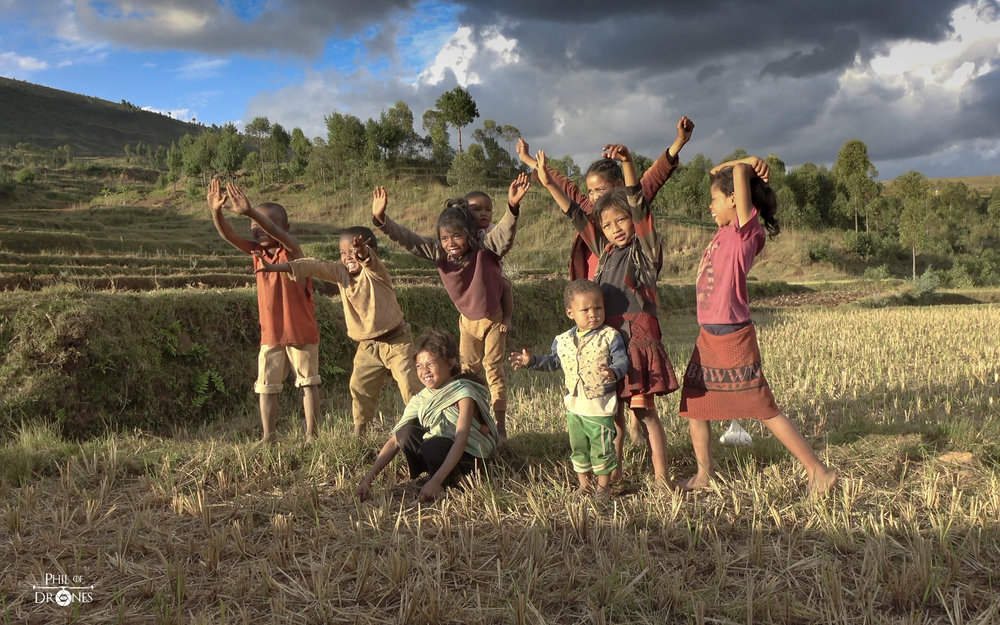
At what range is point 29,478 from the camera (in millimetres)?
4117

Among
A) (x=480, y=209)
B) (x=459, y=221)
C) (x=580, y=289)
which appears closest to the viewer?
→ (x=580, y=289)

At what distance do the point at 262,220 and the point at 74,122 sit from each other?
147m

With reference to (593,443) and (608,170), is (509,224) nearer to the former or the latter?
(608,170)

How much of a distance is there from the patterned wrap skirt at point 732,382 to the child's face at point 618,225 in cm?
74

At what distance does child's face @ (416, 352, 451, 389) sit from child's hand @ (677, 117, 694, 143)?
6.50 feet

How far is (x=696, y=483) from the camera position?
12.2ft

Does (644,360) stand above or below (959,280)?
above

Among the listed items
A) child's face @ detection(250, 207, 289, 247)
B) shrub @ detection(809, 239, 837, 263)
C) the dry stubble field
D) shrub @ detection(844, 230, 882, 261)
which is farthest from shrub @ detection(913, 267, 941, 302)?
child's face @ detection(250, 207, 289, 247)

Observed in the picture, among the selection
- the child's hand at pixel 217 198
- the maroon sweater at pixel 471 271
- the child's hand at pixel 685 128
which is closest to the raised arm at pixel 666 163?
the child's hand at pixel 685 128

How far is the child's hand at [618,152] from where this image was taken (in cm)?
379

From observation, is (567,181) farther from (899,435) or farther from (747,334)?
(899,435)

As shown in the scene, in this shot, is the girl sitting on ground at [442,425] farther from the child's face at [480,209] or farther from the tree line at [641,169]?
the tree line at [641,169]

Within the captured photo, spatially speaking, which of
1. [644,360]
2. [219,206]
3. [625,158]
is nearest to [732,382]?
[644,360]

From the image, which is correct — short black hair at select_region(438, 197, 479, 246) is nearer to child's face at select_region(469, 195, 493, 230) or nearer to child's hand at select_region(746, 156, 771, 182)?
child's face at select_region(469, 195, 493, 230)
